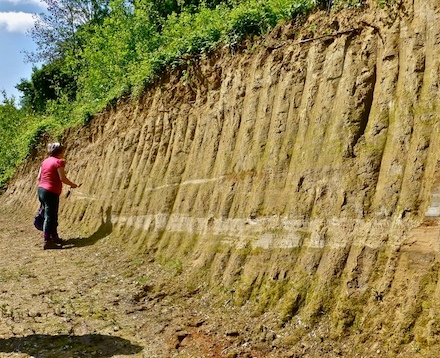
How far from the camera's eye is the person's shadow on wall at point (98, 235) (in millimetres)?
10781

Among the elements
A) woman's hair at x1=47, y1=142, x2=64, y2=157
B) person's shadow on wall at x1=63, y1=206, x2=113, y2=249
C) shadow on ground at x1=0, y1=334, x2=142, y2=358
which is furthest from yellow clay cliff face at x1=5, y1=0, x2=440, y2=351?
woman's hair at x1=47, y1=142, x2=64, y2=157

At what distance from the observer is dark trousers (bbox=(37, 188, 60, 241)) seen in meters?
10.8

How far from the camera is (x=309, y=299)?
5.25 m

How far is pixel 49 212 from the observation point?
1077cm

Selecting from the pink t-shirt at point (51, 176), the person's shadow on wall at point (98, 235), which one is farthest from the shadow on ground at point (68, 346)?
the pink t-shirt at point (51, 176)

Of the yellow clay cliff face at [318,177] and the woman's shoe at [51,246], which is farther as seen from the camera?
the woman's shoe at [51,246]

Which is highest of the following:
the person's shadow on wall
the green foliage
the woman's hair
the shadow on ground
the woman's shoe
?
the green foliage

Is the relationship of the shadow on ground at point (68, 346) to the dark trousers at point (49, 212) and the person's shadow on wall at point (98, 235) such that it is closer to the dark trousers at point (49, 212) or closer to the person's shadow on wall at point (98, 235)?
the person's shadow on wall at point (98, 235)

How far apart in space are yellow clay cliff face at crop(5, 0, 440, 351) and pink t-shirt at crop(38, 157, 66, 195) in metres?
2.19

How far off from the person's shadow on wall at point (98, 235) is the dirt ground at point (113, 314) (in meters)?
1.13

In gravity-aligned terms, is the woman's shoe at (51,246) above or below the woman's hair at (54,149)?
below

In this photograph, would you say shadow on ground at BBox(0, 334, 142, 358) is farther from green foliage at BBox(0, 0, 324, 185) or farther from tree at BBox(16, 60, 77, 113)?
tree at BBox(16, 60, 77, 113)

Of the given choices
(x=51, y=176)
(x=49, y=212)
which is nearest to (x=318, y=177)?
(x=49, y=212)

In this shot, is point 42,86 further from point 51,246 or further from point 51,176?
point 51,246
